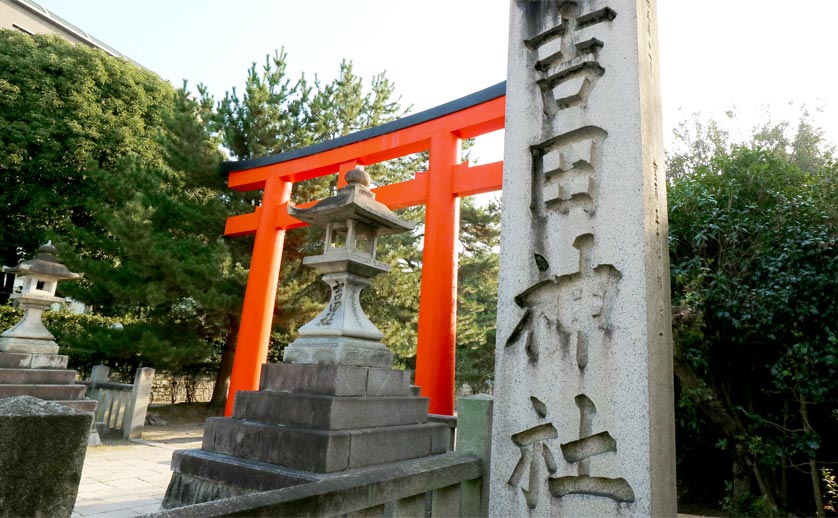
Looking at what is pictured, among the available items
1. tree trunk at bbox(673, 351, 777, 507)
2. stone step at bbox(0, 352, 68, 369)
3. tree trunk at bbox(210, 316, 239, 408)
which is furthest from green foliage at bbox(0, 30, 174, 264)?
tree trunk at bbox(673, 351, 777, 507)

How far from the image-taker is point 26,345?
23.8ft

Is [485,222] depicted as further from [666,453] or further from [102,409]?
[666,453]

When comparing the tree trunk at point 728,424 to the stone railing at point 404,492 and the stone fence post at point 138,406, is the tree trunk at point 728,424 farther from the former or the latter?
the stone fence post at point 138,406

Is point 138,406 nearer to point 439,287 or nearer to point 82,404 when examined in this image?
point 82,404

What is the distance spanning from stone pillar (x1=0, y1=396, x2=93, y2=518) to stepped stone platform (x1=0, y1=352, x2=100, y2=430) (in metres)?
7.04

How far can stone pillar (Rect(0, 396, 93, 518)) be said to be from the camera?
42.7 inches

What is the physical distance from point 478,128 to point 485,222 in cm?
690

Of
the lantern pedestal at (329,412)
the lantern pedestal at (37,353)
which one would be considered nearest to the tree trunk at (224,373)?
the lantern pedestal at (37,353)

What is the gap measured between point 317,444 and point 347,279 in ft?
4.91

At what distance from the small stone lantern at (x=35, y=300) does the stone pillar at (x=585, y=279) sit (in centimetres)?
803

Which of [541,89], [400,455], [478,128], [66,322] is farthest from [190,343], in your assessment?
[541,89]

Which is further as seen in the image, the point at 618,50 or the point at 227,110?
the point at 227,110

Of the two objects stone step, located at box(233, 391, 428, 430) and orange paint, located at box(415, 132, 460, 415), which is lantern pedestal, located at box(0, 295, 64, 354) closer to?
stone step, located at box(233, 391, 428, 430)

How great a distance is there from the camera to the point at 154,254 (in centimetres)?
935
